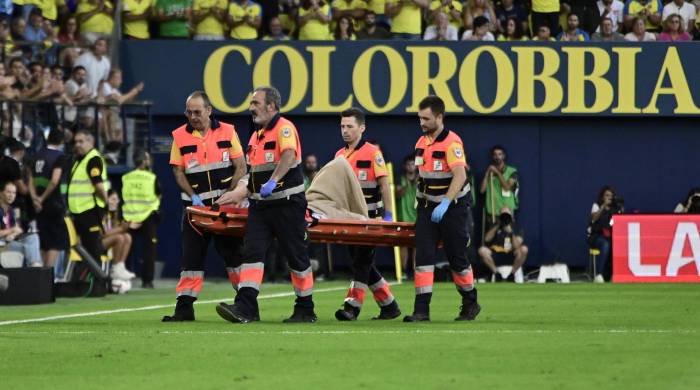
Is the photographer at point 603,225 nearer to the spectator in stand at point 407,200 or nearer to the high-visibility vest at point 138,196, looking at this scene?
the spectator in stand at point 407,200

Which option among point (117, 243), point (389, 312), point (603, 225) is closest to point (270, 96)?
point (389, 312)

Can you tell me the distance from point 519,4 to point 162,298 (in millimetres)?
11401

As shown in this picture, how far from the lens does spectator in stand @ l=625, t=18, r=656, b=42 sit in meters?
28.8

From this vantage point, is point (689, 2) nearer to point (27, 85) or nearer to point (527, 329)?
point (27, 85)

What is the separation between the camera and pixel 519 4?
2972cm

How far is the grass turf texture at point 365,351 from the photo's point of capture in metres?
9.79

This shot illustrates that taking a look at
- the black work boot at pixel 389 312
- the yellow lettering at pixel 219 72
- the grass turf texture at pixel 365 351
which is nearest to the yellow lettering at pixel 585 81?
the yellow lettering at pixel 219 72

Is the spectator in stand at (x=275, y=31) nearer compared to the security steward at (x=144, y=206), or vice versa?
the security steward at (x=144, y=206)

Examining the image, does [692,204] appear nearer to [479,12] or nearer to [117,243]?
[479,12]

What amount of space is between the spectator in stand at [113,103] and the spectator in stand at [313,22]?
132 inches

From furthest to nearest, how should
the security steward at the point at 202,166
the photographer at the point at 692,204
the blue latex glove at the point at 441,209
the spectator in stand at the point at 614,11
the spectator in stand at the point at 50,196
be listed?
the spectator in stand at the point at 614,11 < the photographer at the point at 692,204 < the spectator in stand at the point at 50,196 < the security steward at the point at 202,166 < the blue latex glove at the point at 441,209

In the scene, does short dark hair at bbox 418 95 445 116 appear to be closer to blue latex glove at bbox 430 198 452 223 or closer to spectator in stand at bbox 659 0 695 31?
blue latex glove at bbox 430 198 452 223

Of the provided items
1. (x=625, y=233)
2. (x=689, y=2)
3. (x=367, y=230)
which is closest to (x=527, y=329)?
(x=367, y=230)

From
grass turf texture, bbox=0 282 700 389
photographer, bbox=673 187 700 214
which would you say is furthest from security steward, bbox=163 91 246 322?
photographer, bbox=673 187 700 214
